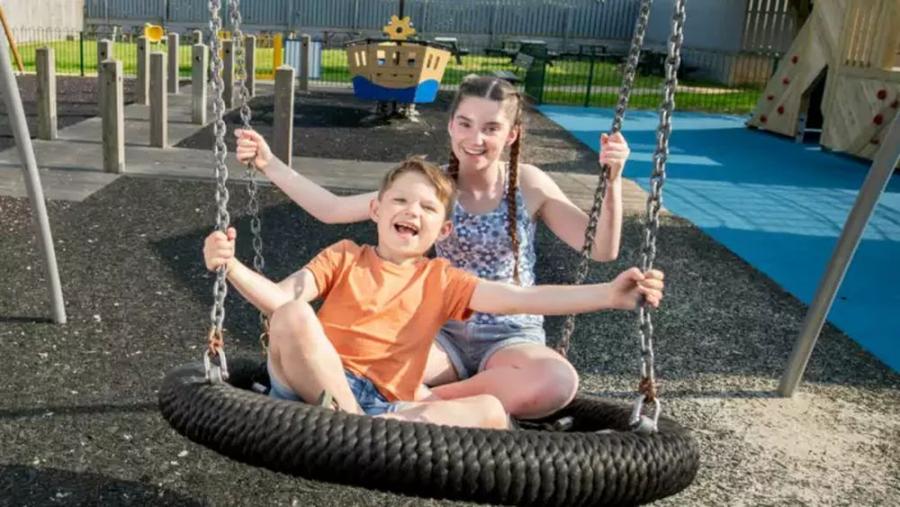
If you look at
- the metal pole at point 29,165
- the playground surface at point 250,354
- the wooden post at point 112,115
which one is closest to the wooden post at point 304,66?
the wooden post at point 112,115

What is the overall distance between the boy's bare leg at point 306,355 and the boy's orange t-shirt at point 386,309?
131 millimetres

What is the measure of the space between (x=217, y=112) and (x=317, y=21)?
27414 mm

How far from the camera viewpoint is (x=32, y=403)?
3.19m

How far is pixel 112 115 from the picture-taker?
748 centimetres

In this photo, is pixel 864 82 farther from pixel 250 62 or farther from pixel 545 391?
pixel 545 391

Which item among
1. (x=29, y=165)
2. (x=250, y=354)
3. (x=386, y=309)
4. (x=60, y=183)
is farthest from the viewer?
(x=60, y=183)

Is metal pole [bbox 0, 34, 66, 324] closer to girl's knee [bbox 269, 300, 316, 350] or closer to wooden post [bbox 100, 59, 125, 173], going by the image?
girl's knee [bbox 269, 300, 316, 350]

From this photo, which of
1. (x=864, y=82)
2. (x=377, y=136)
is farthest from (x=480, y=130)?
(x=864, y=82)

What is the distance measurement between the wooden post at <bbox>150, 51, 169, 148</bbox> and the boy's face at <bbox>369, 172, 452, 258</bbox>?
277 inches

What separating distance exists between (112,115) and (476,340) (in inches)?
231

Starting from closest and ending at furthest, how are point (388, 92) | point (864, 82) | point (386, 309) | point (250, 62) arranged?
point (386, 309) → point (864, 82) → point (388, 92) → point (250, 62)

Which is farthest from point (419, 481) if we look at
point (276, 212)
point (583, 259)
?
point (276, 212)

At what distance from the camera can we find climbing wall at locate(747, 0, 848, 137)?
11977 mm

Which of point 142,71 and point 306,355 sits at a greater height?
point 306,355
